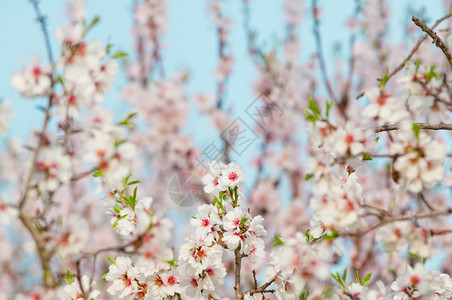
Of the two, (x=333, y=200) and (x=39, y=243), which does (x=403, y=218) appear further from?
(x=39, y=243)

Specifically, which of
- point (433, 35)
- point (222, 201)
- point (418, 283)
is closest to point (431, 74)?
point (433, 35)

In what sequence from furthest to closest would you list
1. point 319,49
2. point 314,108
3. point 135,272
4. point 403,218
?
point 319,49, point 135,272, point 314,108, point 403,218

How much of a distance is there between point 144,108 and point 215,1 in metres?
1.98

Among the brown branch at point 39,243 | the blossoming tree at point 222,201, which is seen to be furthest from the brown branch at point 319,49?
the brown branch at point 39,243

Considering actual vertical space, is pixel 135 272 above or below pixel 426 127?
below

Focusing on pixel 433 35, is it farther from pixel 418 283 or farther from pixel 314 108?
pixel 418 283

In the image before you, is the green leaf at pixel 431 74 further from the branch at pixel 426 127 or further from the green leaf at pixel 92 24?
the green leaf at pixel 92 24

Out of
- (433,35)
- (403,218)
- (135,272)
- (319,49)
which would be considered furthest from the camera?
(319,49)

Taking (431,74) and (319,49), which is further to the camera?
(319,49)

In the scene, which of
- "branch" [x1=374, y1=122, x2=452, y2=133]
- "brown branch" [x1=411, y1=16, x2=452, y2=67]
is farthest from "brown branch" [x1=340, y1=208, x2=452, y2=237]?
"brown branch" [x1=411, y1=16, x2=452, y2=67]

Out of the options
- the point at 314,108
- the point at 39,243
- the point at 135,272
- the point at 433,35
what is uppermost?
the point at 433,35

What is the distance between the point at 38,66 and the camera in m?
1.65

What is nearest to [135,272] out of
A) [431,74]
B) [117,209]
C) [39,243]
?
[117,209]

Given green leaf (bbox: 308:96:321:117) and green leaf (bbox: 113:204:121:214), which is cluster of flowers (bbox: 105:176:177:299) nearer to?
green leaf (bbox: 113:204:121:214)
